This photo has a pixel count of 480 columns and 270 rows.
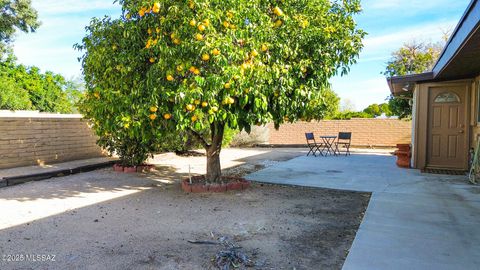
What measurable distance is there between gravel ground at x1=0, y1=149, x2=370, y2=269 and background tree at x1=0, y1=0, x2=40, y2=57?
1646cm

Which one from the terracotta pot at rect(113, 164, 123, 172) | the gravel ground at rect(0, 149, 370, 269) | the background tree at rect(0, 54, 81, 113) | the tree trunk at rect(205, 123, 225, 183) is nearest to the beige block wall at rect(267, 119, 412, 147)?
the terracotta pot at rect(113, 164, 123, 172)

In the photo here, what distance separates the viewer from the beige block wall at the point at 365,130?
1608 cm

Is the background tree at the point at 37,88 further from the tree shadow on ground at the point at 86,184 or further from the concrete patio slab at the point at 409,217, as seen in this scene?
the concrete patio slab at the point at 409,217

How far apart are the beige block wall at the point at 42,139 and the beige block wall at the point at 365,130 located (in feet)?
33.9

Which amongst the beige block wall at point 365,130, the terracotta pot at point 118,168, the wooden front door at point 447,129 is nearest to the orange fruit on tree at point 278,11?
the wooden front door at point 447,129

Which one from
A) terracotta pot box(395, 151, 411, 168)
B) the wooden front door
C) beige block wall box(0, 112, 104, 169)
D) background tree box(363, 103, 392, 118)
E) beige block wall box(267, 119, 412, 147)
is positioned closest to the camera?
the wooden front door

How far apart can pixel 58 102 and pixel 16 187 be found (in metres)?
19.5

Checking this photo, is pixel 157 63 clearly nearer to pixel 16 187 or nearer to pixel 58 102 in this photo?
pixel 16 187

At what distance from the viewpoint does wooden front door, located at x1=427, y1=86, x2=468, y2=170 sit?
27.2ft

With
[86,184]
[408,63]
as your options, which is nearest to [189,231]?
[86,184]

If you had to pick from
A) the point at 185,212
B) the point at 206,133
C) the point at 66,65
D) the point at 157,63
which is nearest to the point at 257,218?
the point at 185,212

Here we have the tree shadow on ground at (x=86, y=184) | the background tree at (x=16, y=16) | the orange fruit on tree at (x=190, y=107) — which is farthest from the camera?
the background tree at (x=16, y=16)

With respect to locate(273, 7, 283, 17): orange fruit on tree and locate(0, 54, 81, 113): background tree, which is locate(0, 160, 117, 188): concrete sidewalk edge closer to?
locate(273, 7, 283, 17): orange fruit on tree

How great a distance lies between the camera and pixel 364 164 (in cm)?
1019
